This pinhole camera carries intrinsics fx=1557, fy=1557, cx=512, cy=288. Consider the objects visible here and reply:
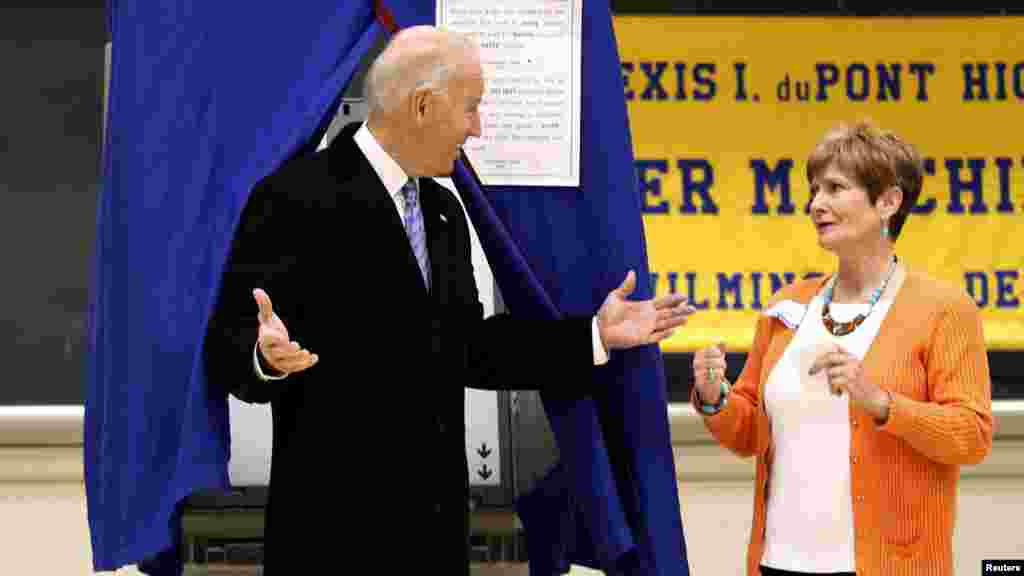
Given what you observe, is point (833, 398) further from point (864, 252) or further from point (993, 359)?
point (993, 359)

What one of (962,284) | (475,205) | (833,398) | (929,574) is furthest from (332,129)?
(962,284)

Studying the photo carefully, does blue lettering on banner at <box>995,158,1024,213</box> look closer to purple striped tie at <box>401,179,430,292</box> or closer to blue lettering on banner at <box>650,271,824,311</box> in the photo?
blue lettering on banner at <box>650,271,824,311</box>

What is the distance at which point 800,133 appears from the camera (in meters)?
4.73

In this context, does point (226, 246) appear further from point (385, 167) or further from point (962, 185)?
point (962, 185)

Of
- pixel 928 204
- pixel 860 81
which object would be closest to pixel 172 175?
pixel 860 81

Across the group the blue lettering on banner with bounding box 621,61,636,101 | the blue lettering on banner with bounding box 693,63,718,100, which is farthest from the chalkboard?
the blue lettering on banner with bounding box 693,63,718,100

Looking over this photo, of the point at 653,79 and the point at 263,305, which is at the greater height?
the point at 653,79

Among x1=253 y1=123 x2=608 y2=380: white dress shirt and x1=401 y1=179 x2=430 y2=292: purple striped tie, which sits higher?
x1=253 y1=123 x2=608 y2=380: white dress shirt

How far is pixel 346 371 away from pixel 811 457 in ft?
3.11

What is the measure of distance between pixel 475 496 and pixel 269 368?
39.7 inches

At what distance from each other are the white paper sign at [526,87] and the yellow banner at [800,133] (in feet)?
5.36

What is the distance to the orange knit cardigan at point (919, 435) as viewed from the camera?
9.50ft

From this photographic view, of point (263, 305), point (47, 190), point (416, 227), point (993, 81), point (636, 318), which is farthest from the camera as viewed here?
point (993, 81)

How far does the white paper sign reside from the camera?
3.03 m
